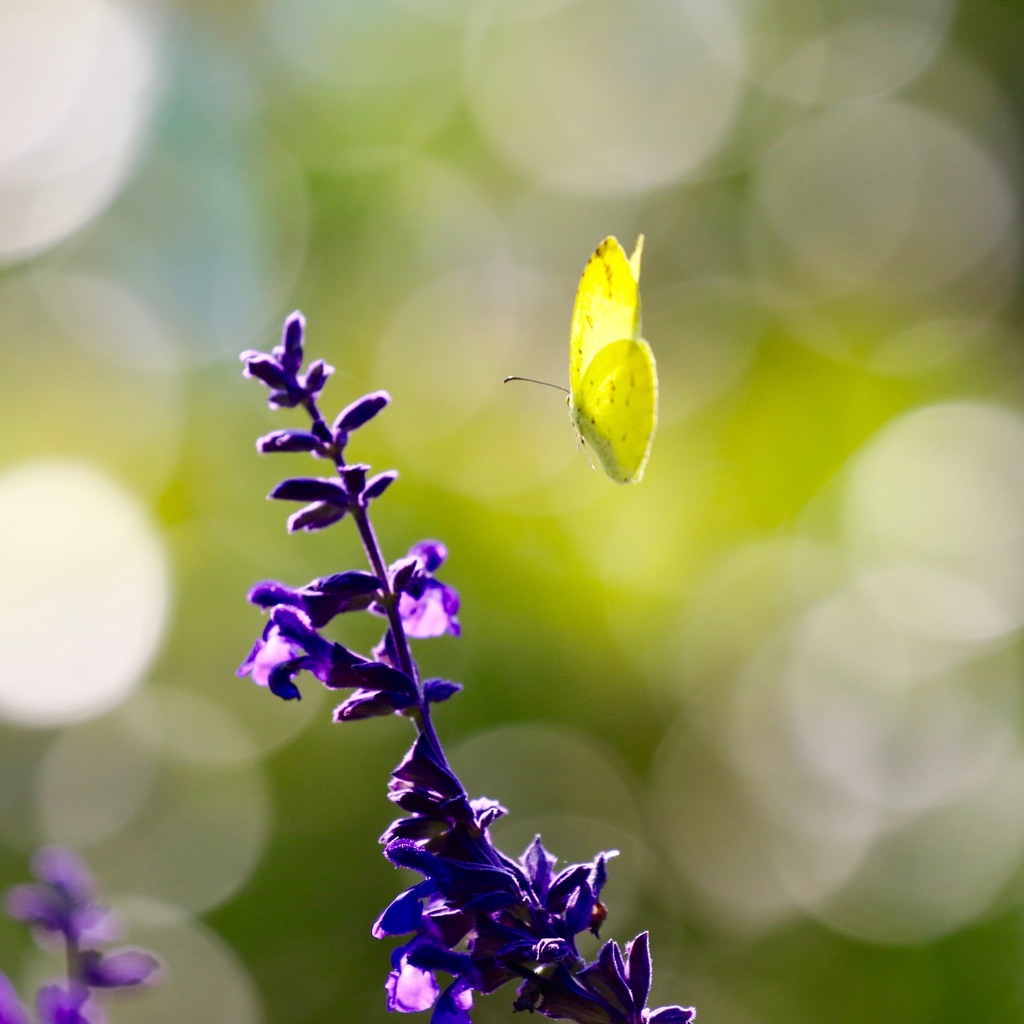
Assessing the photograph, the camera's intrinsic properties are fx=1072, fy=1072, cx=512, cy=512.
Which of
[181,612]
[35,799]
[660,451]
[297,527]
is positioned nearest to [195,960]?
[35,799]

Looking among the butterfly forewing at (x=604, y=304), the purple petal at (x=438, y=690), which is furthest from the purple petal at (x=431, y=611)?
the butterfly forewing at (x=604, y=304)

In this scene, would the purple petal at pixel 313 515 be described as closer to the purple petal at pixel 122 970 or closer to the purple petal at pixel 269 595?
the purple petal at pixel 269 595

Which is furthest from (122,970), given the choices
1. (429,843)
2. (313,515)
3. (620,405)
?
(620,405)

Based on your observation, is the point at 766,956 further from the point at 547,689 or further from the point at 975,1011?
the point at 547,689

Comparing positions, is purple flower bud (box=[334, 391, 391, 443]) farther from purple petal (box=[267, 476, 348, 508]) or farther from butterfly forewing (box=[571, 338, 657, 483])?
butterfly forewing (box=[571, 338, 657, 483])

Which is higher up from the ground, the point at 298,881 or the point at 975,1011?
the point at 298,881

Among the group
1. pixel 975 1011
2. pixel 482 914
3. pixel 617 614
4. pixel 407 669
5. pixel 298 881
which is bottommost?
pixel 482 914

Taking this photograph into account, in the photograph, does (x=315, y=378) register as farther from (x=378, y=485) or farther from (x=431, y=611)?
(x=431, y=611)

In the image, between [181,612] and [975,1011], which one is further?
[181,612]
